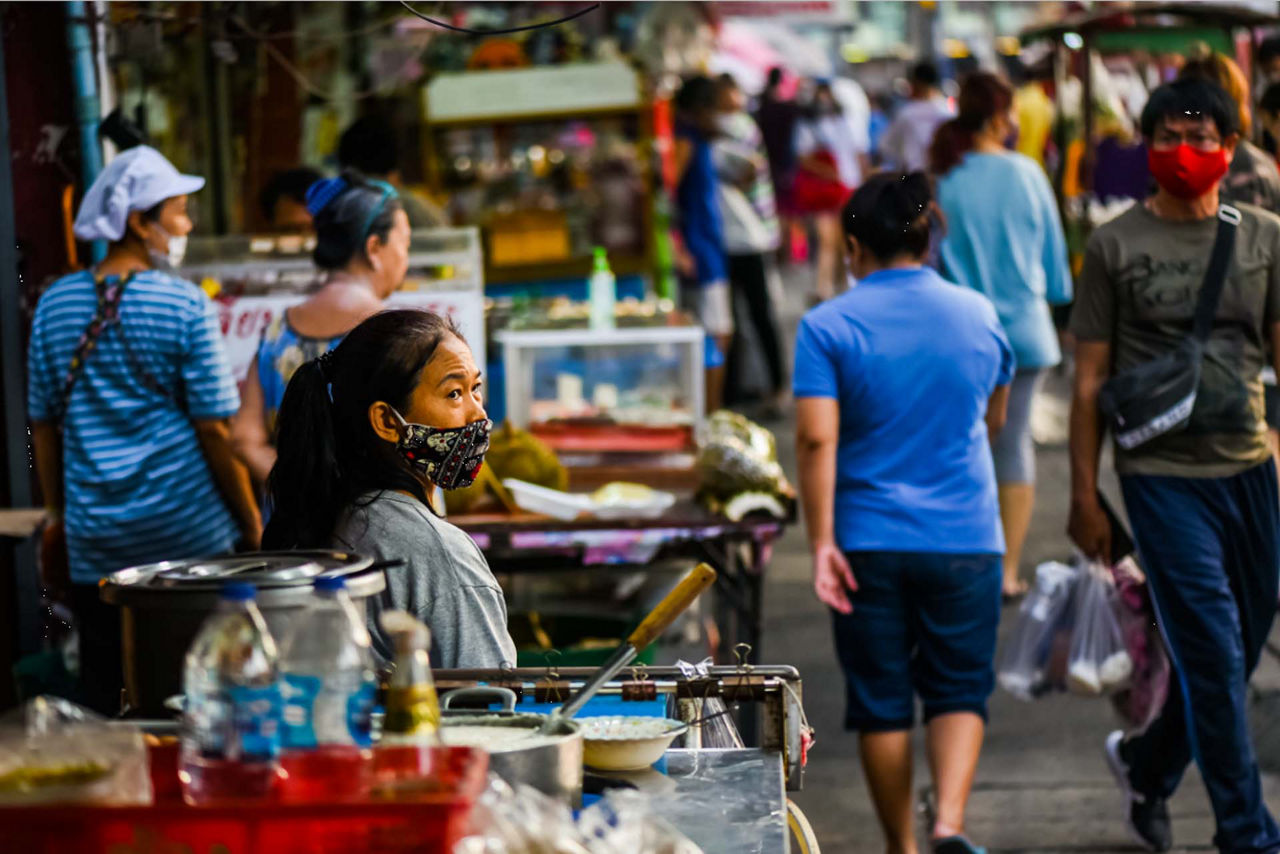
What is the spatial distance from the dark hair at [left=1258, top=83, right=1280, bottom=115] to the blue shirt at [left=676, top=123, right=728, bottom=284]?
4802 millimetres

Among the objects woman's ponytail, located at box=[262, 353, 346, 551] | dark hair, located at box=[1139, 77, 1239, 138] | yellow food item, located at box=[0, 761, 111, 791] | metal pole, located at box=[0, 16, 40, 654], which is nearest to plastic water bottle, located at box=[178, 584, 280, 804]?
yellow food item, located at box=[0, 761, 111, 791]

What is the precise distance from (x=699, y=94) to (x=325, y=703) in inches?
380

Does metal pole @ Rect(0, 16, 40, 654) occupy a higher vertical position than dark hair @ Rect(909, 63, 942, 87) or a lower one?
lower

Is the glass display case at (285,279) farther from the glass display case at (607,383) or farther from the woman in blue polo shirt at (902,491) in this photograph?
the woman in blue polo shirt at (902,491)

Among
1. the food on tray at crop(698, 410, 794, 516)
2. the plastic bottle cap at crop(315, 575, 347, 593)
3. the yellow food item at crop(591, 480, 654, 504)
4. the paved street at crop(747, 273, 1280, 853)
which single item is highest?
the plastic bottle cap at crop(315, 575, 347, 593)

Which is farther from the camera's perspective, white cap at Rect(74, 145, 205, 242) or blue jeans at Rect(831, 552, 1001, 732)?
white cap at Rect(74, 145, 205, 242)

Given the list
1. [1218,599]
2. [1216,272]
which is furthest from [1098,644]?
[1216,272]

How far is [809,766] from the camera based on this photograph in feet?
19.5

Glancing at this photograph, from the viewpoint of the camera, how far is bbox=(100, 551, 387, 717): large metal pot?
2371 mm

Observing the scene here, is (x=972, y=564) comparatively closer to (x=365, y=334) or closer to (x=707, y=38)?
(x=365, y=334)

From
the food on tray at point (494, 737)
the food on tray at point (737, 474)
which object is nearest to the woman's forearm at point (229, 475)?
the food on tray at point (737, 474)

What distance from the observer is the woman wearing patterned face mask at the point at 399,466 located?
9.89 feet

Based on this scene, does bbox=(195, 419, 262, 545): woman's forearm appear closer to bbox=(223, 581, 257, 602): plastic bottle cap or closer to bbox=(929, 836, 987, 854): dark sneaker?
bbox=(929, 836, 987, 854): dark sneaker

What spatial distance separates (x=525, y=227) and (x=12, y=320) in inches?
246
